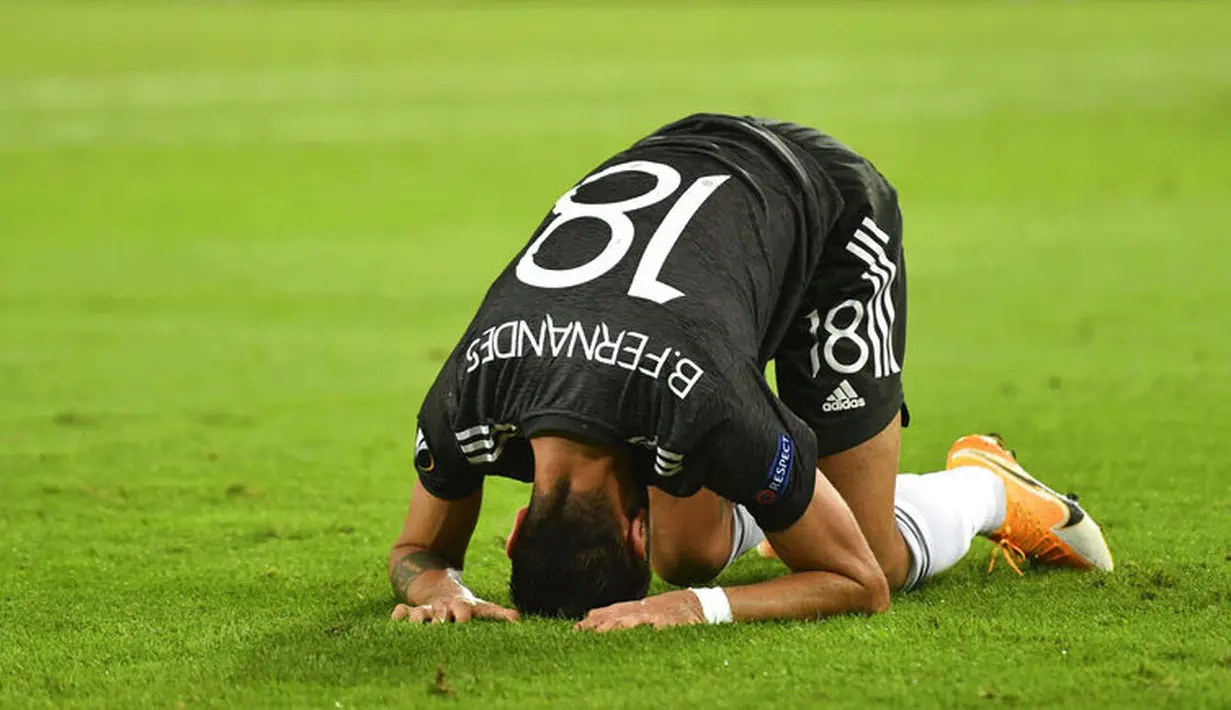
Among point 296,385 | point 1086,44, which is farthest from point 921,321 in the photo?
point 1086,44

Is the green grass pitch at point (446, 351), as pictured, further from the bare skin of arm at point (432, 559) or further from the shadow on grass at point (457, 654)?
the bare skin of arm at point (432, 559)

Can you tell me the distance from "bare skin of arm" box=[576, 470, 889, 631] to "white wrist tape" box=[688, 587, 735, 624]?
14 millimetres

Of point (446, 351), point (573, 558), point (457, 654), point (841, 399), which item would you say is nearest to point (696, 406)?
point (573, 558)

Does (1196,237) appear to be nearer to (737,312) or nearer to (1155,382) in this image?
(1155,382)

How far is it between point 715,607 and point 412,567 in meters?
0.84

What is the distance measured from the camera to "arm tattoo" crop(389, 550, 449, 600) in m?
4.90

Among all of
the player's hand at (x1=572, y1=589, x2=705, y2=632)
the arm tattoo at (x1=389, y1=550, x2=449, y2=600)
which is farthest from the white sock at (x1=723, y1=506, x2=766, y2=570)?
the arm tattoo at (x1=389, y1=550, x2=449, y2=600)

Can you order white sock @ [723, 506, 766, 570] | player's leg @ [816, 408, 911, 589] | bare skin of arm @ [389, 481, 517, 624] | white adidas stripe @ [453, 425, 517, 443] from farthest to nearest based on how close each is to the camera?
white sock @ [723, 506, 766, 570] < player's leg @ [816, 408, 911, 589] < bare skin of arm @ [389, 481, 517, 624] < white adidas stripe @ [453, 425, 517, 443]

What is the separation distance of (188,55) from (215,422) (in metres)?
26.6

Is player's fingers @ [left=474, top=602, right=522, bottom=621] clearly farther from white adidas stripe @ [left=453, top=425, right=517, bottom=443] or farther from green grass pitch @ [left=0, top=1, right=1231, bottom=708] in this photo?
white adidas stripe @ [left=453, top=425, right=517, bottom=443]

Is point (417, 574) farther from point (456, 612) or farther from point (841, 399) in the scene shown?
point (841, 399)

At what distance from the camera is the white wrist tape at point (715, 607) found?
4625 millimetres

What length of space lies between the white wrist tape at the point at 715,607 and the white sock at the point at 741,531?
85cm

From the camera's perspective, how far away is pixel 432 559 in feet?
16.1
